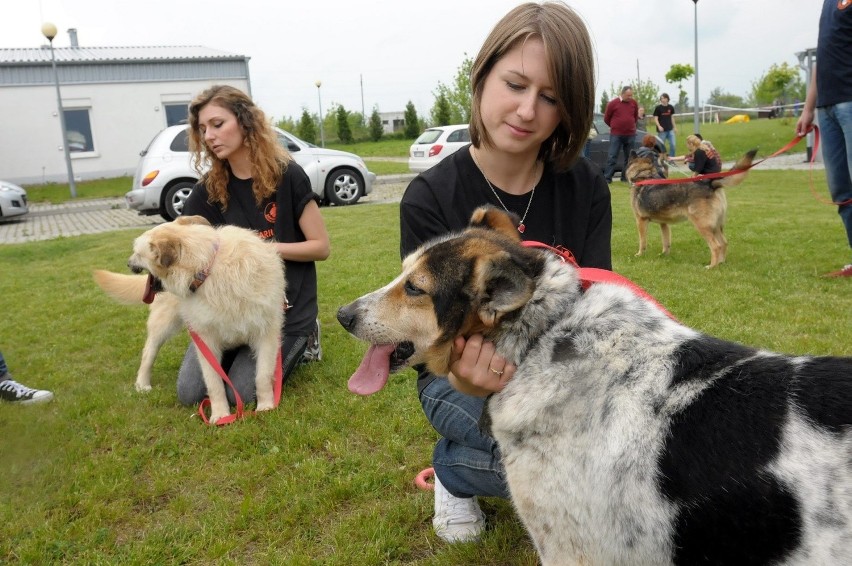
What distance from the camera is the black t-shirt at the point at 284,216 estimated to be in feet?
17.9

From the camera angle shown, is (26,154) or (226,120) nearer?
(226,120)

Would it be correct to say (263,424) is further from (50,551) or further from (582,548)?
(582,548)

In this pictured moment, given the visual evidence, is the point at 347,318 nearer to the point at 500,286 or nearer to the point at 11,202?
the point at 500,286

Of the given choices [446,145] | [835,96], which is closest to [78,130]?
[446,145]

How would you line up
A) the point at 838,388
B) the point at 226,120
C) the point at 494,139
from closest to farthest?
1. the point at 838,388
2. the point at 494,139
3. the point at 226,120

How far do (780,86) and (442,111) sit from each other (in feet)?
99.5

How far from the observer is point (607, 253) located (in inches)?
134

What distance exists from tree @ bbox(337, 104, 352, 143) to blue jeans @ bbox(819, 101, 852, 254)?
4681cm

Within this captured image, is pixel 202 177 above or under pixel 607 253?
above

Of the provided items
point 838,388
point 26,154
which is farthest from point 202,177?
point 26,154

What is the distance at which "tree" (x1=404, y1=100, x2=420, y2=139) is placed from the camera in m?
50.6

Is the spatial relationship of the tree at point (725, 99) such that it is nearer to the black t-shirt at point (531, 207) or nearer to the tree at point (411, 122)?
the tree at point (411, 122)

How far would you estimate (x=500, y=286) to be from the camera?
7.41ft

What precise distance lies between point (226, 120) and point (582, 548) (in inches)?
174
